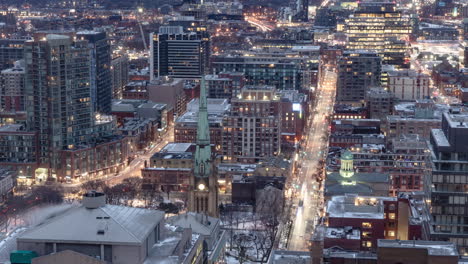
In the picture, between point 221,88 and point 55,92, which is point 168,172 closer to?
point 55,92

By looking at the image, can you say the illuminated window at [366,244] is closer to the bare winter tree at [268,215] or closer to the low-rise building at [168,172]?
the bare winter tree at [268,215]

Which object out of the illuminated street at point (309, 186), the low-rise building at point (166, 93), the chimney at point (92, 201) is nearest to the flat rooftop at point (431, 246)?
the chimney at point (92, 201)

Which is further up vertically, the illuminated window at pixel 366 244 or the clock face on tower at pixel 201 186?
the clock face on tower at pixel 201 186

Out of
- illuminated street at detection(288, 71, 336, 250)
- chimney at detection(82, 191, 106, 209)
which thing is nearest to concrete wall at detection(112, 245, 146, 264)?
chimney at detection(82, 191, 106, 209)

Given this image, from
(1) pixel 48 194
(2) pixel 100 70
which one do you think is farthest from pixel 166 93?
(1) pixel 48 194

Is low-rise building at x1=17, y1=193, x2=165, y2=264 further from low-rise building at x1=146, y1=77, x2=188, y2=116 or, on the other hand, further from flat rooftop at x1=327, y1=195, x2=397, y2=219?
low-rise building at x1=146, y1=77, x2=188, y2=116

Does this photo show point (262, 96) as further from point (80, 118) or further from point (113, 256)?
point (113, 256)

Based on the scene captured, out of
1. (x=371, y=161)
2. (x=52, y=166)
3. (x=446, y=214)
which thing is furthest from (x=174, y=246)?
(x=52, y=166)
